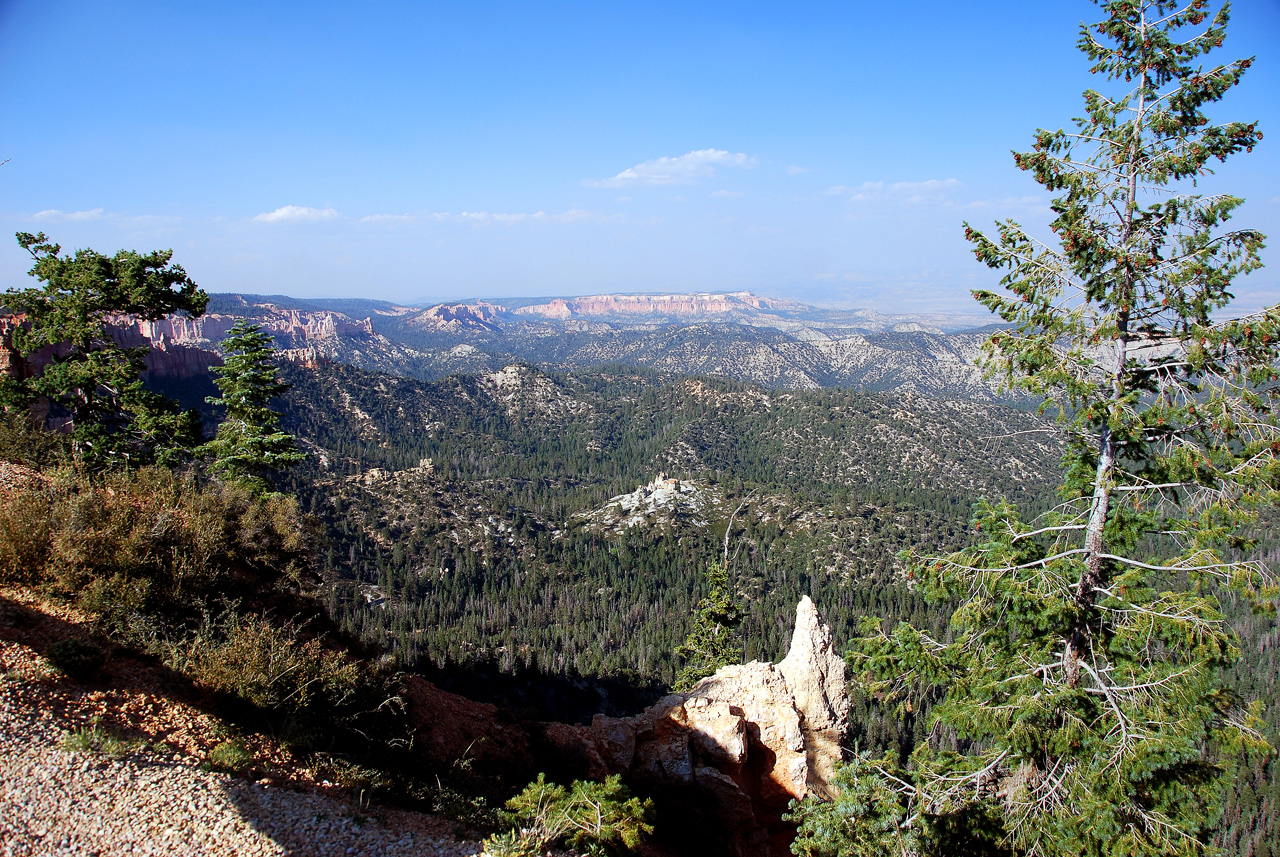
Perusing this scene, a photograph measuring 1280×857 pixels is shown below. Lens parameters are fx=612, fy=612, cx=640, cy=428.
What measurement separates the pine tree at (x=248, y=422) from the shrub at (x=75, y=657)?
1251cm

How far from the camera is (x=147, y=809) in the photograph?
23.3 ft

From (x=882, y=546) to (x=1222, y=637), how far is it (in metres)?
94.4

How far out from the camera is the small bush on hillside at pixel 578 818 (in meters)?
8.94

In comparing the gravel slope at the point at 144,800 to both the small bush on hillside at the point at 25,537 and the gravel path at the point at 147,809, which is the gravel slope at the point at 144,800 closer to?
the gravel path at the point at 147,809

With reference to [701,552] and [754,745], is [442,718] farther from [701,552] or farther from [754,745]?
[701,552]

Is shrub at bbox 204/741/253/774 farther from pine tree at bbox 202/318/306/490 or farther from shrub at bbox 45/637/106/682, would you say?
pine tree at bbox 202/318/306/490

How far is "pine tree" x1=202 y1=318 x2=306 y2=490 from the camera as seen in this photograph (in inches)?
832

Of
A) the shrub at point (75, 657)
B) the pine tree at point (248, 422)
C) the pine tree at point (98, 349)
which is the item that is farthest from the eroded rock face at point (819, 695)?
the pine tree at point (98, 349)

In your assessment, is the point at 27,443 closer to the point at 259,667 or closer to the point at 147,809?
the point at 259,667

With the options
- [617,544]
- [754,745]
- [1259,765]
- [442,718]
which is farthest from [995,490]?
[442,718]

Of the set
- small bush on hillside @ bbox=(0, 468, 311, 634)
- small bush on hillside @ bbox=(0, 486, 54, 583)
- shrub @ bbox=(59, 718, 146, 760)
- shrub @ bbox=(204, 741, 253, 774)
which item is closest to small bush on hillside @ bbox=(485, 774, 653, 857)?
shrub @ bbox=(204, 741, 253, 774)

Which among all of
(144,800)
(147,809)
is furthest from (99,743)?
(147,809)

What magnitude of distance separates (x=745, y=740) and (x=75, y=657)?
15.4m

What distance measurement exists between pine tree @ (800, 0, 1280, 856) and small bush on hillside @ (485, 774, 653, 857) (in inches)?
165
